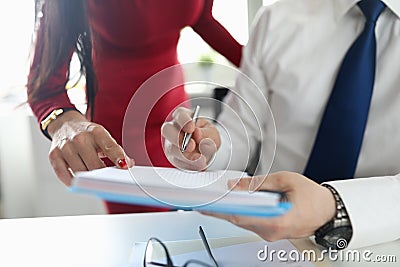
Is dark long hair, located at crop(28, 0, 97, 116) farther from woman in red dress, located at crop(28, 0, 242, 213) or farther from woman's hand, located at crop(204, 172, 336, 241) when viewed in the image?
woman's hand, located at crop(204, 172, 336, 241)

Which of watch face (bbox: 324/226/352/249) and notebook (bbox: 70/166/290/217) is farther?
watch face (bbox: 324/226/352/249)

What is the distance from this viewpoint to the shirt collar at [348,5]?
2.93 feet

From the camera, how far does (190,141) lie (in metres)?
0.82

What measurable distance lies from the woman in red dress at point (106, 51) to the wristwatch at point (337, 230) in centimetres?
29

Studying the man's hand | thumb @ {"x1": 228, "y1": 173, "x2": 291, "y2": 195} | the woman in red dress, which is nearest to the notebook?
thumb @ {"x1": 228, "y1": 173, "x2": 291, "y2": 195}

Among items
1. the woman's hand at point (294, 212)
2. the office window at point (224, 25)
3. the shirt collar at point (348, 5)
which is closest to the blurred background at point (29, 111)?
the office window at point (224, 25)

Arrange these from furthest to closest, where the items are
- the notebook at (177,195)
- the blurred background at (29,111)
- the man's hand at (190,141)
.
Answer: the blurred background at (29,111) < the man's hand at (190,141) < the notebook at (177,195)

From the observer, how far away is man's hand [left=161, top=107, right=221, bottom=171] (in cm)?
83

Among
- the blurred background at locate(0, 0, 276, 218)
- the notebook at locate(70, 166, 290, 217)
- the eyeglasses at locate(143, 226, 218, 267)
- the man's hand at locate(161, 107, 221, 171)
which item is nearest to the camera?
the notebook at locate(70, 166, 290, 217)

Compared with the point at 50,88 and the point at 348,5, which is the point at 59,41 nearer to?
the point at 50,88

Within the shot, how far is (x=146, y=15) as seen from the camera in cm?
92

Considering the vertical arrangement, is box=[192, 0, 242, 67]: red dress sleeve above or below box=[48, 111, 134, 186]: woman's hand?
above

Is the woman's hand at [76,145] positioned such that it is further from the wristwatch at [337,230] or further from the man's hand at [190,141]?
the wristwatch at [337,230]

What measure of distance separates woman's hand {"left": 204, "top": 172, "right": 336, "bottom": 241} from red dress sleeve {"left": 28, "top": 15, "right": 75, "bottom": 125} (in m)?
0.36
